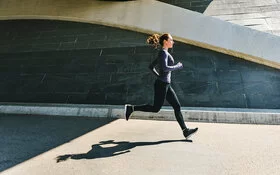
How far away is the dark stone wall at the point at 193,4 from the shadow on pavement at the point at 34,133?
6.41 metres

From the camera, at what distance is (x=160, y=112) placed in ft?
19.4

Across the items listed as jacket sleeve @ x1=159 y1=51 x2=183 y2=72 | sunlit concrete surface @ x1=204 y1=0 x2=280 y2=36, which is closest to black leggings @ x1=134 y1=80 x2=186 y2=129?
jacket sleeve @ x1=159 y1=51 x2=183 y2=72

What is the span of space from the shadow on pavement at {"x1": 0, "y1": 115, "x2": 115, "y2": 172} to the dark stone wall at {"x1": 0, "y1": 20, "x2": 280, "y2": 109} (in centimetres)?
93

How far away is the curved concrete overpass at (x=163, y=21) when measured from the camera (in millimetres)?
7992

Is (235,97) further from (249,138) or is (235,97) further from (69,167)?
(69,167)

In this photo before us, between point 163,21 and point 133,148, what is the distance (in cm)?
662

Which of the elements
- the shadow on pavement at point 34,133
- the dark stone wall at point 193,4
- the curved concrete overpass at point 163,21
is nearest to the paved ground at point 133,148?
the shadow on pavement at point 34,133

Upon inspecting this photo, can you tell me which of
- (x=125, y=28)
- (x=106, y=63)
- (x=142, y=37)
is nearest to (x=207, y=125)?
(x=106, y=63)

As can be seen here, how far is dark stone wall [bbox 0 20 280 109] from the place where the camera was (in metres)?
6.45

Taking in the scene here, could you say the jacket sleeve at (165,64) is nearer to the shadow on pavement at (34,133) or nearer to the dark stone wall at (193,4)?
the shadow on pavement at (34,133)

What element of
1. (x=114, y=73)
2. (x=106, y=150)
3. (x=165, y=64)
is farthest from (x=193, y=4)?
(x=106, y=150)

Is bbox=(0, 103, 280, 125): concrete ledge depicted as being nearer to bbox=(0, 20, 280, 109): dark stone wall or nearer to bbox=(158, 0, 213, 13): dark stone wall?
bbox=(0, 20, 280, 109): dark stone wall

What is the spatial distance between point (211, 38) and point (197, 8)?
225 cm

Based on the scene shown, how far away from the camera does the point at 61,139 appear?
4.91 m
